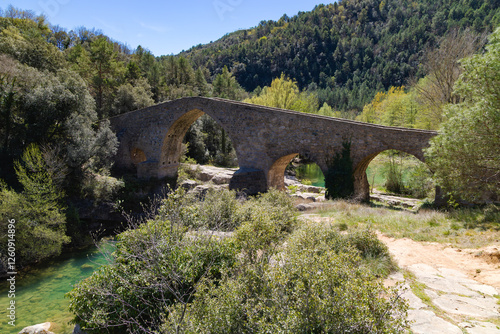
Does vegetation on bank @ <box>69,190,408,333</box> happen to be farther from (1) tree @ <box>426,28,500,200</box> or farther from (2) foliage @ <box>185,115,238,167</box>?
(2) foliage @ <box>185,115,238,167</box>

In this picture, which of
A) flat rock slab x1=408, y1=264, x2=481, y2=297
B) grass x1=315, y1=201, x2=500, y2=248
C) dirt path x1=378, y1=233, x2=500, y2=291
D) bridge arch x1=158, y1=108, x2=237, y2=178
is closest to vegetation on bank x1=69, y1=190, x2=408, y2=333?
flat rock slab x1=408, y1=264, x2=481, y2=297

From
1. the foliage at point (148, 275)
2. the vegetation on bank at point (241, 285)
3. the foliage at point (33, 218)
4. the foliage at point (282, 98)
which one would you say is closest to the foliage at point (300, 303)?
the vegetation on bank at point (241, 285)

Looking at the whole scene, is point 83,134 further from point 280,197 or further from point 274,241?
point 274,241

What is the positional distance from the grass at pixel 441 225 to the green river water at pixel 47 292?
301 inches

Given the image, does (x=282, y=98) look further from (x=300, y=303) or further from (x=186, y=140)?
(x=300, y=303)

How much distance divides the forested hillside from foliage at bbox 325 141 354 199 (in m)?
60.8

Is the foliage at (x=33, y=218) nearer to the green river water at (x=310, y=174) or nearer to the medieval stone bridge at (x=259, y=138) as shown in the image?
the medieval stone bridge at (x=259, y=138)

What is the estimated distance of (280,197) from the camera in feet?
31.5

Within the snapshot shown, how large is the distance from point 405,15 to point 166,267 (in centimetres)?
13354

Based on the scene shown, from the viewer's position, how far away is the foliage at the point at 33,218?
36.2 ft

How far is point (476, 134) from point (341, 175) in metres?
6.88

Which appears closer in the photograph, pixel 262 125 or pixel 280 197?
pixel 280 197

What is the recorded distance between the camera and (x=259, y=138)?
15.6m

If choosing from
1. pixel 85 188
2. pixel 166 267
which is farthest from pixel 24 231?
pixel 166 267
